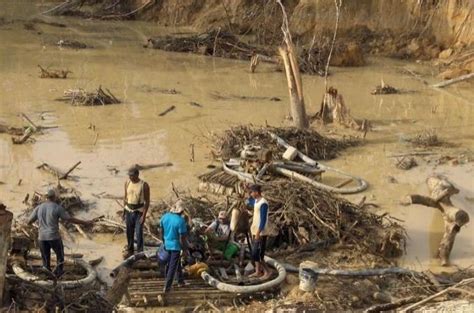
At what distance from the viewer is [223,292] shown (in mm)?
8906

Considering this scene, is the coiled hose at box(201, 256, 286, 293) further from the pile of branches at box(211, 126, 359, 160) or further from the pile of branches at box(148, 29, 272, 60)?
the pile of branches at box(148, 29, 272, 60)

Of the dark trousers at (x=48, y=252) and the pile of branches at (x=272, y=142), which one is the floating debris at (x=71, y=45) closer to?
the pile of branches at (x=272, y=142)

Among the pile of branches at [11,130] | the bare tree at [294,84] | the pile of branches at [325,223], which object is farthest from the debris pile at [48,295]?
the bare tree at [294,84]

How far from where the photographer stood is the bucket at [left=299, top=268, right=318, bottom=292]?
884 cm

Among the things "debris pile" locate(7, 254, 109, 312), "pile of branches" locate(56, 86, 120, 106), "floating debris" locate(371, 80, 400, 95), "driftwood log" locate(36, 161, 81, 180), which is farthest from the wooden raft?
"floating debris" locate(371, 80, 400, 95)

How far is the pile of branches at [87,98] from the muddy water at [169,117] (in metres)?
0.28

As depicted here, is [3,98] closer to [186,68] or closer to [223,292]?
[186,68]

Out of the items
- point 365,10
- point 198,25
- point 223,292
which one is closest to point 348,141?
point 223,292

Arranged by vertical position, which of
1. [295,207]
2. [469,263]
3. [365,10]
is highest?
[365,10]

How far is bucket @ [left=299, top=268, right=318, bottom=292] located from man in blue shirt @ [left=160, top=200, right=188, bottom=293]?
1.44 m

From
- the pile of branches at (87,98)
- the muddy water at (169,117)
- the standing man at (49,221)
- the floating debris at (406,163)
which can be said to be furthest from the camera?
the pile of branches at (87,98)

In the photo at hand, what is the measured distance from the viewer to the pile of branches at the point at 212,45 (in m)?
26.8

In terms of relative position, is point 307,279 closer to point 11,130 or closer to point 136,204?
point 136,204

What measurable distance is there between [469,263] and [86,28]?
23.9 m
